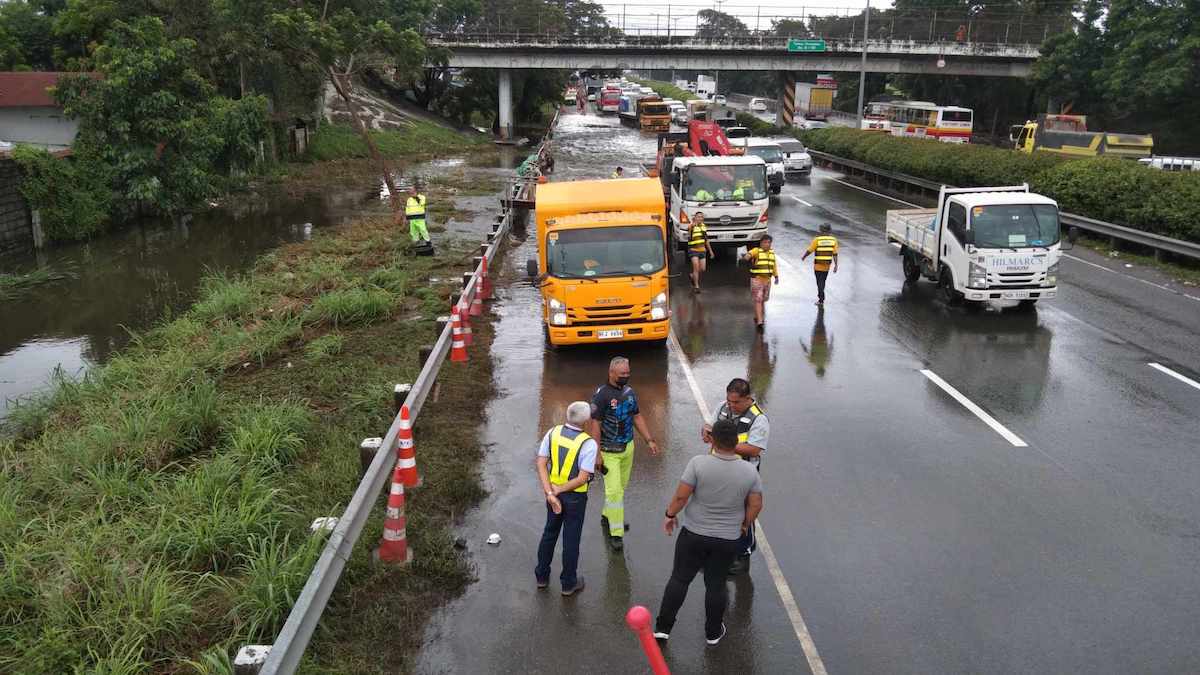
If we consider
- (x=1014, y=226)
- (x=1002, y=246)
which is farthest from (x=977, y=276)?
(x=1014, y=226)

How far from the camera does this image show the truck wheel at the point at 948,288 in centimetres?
1656

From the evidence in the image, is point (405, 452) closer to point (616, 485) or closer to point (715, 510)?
point (616, 485)

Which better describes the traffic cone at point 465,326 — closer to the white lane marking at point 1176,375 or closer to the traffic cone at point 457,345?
the traffic cone at point 457,345

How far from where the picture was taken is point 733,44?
65.0m

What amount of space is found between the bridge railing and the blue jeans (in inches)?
2371

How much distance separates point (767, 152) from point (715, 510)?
32.2 metres

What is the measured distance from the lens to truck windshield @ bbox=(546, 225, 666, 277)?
1372 cm

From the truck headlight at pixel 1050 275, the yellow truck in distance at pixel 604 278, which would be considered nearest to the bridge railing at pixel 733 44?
the truck headlight at pixel 1050 275

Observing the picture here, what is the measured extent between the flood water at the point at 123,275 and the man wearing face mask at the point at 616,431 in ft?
32.7

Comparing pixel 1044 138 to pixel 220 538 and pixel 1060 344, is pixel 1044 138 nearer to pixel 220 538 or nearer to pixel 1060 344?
pixel 1060 344

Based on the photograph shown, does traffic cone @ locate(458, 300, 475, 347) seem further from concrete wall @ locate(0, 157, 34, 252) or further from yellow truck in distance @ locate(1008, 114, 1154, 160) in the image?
yellow truck in distance @ locate(1008, 114, 1154, 160)

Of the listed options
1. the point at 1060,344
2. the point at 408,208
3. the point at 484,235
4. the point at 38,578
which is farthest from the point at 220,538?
the point at 484,235

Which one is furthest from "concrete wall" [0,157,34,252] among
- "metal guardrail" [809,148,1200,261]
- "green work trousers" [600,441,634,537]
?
"metal guardrail" [809,148,1200,261]

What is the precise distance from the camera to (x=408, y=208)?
2148 centimetres
